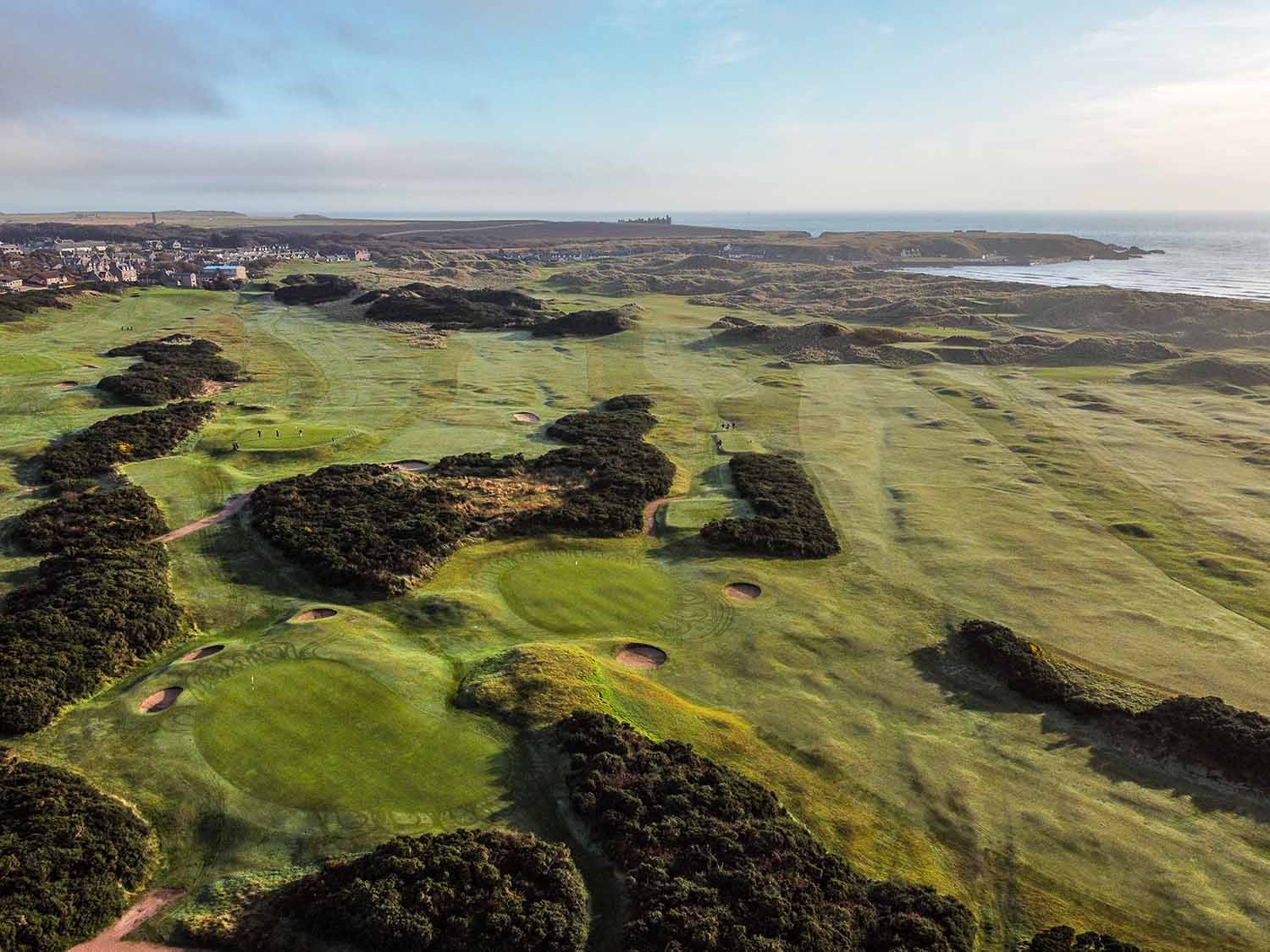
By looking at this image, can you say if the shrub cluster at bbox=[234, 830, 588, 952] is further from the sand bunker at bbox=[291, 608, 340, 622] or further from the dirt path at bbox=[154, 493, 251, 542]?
the dirt path at bbox=[154, 493, 251, 542]

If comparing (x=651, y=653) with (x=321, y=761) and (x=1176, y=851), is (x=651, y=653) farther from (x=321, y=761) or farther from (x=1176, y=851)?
(x=1176, y=851)

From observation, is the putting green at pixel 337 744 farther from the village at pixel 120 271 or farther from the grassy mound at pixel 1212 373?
the village at pixel 120 271

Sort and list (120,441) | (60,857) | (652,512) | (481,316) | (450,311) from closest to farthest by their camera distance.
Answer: (60,857) → (652,512) → (120,441) → (481,316) → (450,311)

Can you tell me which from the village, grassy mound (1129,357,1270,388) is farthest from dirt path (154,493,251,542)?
the village

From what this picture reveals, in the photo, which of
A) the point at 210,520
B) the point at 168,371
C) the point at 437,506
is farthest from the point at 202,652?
the point at 168,371

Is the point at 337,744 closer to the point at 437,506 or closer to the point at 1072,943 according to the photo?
the point at 437,506

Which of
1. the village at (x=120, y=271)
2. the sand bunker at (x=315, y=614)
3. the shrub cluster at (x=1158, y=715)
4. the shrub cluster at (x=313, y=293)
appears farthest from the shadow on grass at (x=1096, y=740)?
the village at (x=120, y=271)
